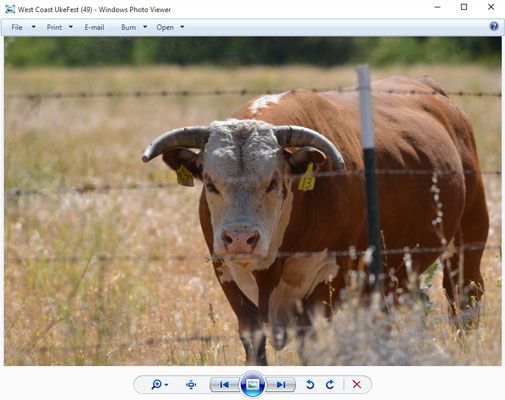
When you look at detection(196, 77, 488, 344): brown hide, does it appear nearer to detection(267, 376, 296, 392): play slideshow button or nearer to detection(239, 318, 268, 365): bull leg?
detection(239, 318, 268, 365): bull leg

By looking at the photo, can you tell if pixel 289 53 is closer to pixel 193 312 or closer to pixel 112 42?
pixel 112 42

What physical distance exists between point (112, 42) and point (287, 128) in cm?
2909

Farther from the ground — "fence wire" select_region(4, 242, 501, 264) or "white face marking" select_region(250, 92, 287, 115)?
"white face marking" select_region(250, 92, 287, 115)

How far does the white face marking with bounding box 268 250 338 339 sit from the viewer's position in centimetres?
599

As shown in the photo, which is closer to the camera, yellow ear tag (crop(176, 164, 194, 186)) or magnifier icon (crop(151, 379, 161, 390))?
magnifier icon (crop(151, 379, 161, 390))

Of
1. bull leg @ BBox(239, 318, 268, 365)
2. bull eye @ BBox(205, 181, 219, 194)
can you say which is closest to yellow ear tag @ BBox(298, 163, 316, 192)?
bull eye @ BBox(205, 181, 219, 194)

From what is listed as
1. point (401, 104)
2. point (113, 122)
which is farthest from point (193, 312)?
point (113, 122)

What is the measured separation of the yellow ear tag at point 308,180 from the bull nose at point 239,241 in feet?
1.75

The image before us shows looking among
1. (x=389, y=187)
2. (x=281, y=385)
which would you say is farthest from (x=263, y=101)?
(x=281, y=385)

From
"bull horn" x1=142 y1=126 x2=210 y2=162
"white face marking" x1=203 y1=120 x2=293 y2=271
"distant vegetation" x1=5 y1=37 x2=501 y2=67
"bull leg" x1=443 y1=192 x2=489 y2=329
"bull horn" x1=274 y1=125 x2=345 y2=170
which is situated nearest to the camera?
"white face marking" x1=203 y1=120 x2=293 y2=271

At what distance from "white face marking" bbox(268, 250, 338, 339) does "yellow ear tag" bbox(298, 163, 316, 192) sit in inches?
17.4

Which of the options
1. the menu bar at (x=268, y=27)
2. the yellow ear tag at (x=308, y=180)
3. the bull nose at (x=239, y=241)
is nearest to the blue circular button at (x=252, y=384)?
the bull nose at (x=239, y=241)

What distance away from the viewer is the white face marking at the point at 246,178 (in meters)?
5.51

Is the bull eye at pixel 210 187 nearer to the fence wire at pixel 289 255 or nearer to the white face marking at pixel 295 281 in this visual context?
the fence wire at pixel 289 255
